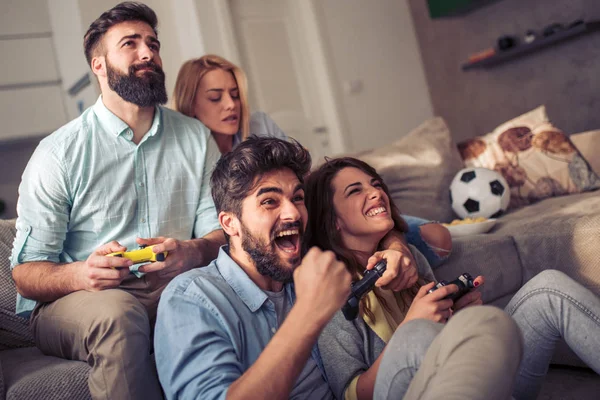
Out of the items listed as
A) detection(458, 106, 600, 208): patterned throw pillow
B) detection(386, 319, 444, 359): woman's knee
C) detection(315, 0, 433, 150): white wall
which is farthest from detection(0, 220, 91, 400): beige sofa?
detection(315, 0, 433, 150): white wall

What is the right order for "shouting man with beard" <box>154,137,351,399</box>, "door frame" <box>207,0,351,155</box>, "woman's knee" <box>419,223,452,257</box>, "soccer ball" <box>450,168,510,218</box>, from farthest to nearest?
"door frame" <box>207,0,351,155</box> < "soccer ball" <box>450,168,510,218</box> < "woman's knee" <box>419,223,452,257</box> < "shouting man with beard" <box>154,137,351,399</box>

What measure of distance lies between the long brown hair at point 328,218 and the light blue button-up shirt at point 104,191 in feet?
1.03

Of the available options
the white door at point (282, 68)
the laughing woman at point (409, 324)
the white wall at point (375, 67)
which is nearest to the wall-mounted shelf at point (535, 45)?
the white wall at point (375, 67)

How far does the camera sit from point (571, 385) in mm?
1777

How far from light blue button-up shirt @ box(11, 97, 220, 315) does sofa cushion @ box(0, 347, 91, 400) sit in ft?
0.91

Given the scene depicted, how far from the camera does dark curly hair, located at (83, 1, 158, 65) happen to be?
1757 mm

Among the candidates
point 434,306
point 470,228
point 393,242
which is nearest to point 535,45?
point 470,228

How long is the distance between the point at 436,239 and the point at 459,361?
1.03 metres

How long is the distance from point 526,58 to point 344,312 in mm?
3447

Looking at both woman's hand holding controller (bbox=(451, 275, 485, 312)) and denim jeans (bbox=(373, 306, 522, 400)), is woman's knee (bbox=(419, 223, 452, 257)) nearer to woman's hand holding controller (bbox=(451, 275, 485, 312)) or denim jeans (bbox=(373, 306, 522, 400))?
woman's hand holding controller (bbox=(451, 275, 485, 312))

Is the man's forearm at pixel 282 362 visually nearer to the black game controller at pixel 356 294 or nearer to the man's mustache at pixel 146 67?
the black game controller at pixel 356 294

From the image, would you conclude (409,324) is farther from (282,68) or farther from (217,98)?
(282,68)

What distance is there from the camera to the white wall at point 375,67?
177 inches

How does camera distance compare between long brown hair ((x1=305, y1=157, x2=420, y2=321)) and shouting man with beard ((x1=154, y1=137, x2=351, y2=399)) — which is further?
long brown hair ((x1=305, y1=157, x2=420, y2=321))
